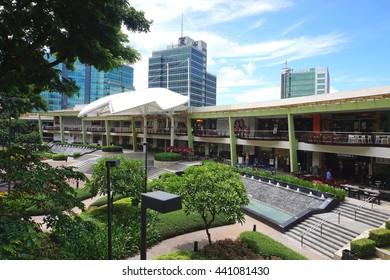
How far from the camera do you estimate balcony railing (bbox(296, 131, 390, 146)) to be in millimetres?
Answer: 18562

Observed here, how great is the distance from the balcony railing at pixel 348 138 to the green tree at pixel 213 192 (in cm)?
1114

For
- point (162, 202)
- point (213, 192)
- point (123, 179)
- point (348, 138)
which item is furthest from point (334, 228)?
point (162, 202)

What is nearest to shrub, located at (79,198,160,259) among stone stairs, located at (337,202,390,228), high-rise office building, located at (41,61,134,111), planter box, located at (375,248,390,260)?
planter box, located at (375,248,390,260)

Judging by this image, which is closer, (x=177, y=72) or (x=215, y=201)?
(x=215, y=201)

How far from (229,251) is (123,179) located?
22.3 feet

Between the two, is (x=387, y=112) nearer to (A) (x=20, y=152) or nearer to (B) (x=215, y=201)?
(B) (x=215, y=201)

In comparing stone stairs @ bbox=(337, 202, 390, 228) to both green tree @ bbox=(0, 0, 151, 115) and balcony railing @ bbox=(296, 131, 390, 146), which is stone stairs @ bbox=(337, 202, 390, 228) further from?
green tree @ bbox=(0, 0, 151, 115)

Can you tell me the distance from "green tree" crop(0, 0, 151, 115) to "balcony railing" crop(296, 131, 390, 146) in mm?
16993

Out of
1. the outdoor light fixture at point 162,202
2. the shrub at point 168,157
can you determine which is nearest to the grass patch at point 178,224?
the outdoor light fixture at point 162,202

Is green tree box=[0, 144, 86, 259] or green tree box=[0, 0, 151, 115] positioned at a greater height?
green tree box=[0, 0, 151, 115]

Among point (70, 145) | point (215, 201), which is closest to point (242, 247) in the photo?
point (215, 201)

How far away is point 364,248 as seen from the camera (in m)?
11.9

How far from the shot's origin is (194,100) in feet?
321

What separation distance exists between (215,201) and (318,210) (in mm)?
8265
